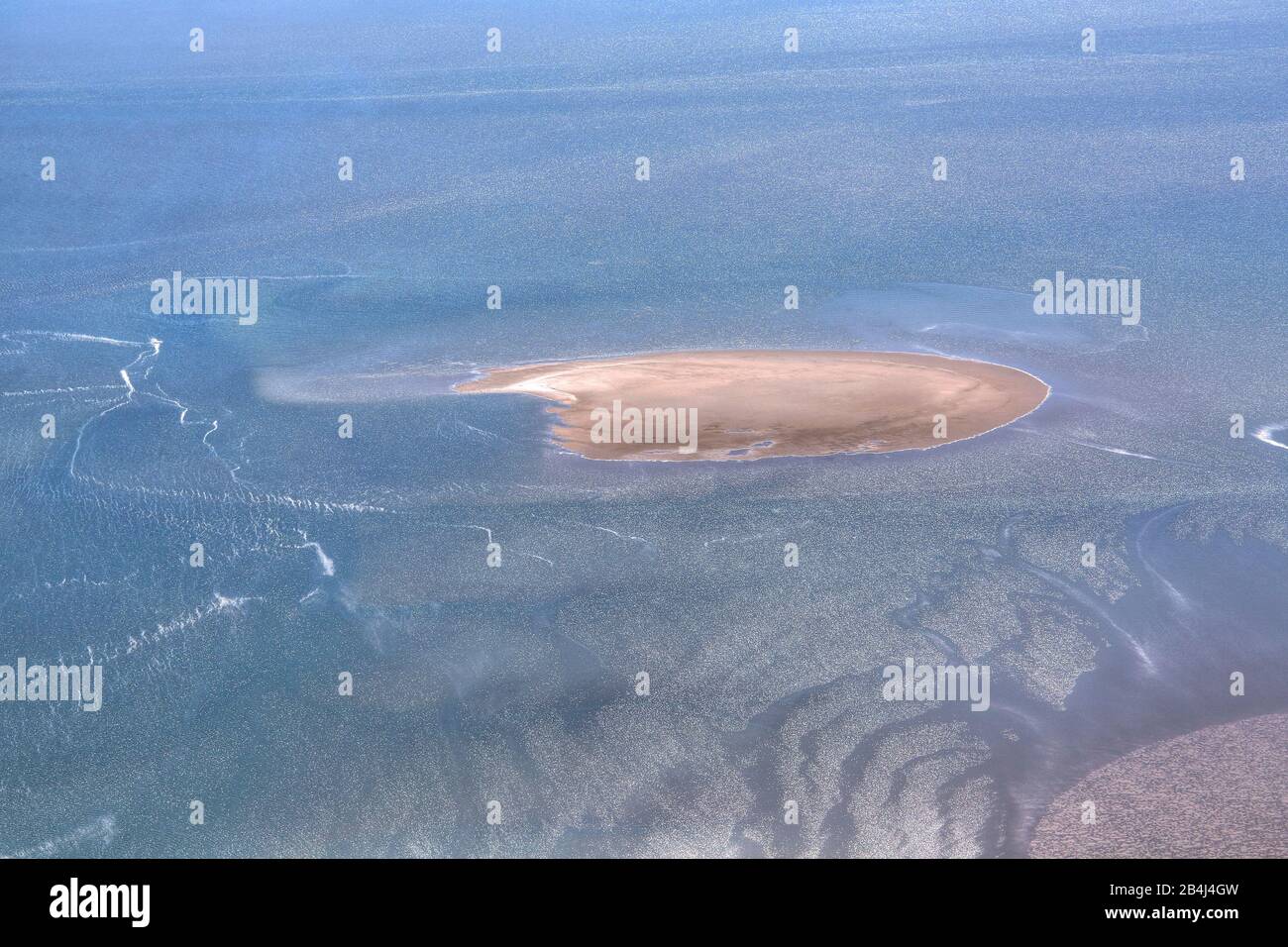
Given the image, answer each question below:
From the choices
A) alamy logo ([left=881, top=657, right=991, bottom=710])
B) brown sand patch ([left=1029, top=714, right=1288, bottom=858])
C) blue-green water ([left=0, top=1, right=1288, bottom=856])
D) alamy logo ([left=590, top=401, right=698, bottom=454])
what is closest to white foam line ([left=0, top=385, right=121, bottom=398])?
blue-green water ([left=0, top=1, right=1288, bottom=856])

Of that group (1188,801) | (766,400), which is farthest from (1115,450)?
(1188,801)

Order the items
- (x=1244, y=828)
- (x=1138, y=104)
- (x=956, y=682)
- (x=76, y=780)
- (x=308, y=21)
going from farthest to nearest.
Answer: (x=308, y=21) < (x=1138, y=104) < (x=956, y=682) < (x=76, y=780) < (x=1244, y=828)

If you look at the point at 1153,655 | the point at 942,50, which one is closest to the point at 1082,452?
the point at 1153,655

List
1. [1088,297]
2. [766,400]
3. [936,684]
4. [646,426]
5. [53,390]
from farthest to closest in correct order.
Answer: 1. [1088,297]
2. [53,390]
3. [766,400]
4. [646,426]
5. [936,684]

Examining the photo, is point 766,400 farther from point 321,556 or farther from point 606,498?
point 321,556

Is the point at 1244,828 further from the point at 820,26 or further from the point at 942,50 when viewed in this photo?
the point at 820,26

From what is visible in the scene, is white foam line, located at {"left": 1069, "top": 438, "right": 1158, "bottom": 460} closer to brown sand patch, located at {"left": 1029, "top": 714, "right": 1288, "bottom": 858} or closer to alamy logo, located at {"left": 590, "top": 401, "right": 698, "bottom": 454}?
alamy logo, located at {"left": 590, "top": 401, "right": 698, "bottom": 454}

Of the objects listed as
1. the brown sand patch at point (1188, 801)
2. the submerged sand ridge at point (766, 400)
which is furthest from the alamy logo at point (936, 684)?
the submerged sand ridge at point (766, 400)
